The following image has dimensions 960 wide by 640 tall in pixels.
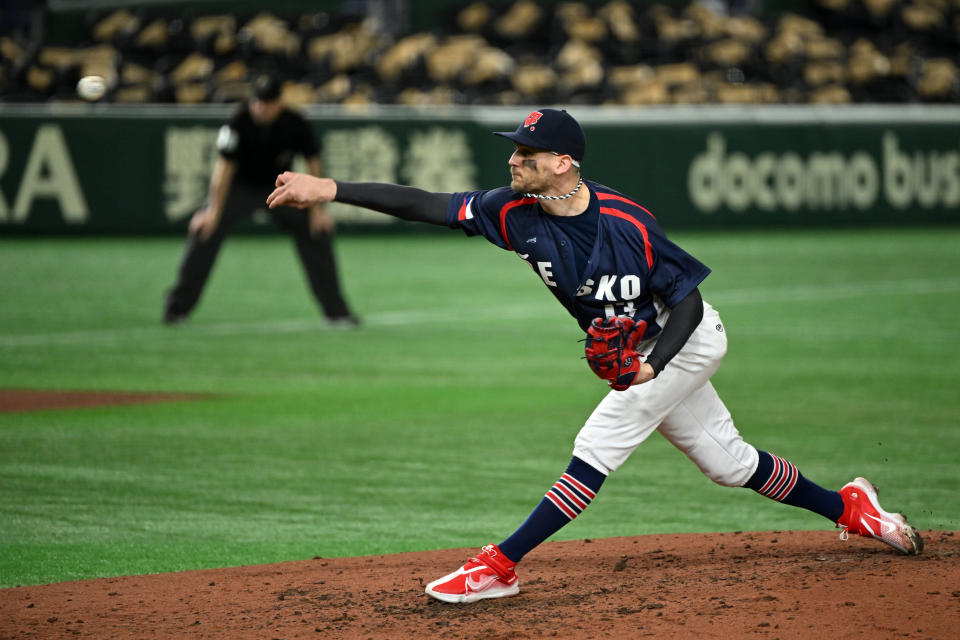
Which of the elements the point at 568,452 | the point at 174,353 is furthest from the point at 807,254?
the point at 568,452

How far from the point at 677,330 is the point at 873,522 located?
1177 mm

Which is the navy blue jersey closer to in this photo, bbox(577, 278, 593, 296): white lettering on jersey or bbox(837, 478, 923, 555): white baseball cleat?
bbox(577, 278, 593, 296): white lettering on jersey

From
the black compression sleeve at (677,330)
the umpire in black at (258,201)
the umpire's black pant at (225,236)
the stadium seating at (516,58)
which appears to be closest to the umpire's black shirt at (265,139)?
the umpire in black at (258,201)

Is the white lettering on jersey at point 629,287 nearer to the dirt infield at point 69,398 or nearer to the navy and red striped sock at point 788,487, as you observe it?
the navy and red striped sock at point 788,487

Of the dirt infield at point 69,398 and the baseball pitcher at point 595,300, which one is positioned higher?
the baseball pitcher at point 595,300

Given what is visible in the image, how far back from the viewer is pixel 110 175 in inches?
841

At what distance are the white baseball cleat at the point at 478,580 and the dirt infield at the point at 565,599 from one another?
0.15 ft

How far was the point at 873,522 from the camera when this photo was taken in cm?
546

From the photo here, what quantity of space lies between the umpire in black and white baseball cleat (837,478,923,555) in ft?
25.0

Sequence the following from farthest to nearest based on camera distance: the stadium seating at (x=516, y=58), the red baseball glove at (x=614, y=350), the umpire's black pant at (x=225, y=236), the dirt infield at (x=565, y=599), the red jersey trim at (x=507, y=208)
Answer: the stadium seating at (x=516, y=58) < the umpire's black pant at (x=225, y=236) < the red jersey trim at (x=507, y=208) < the red baseball glove at (x=614, y=350) < the dirt infield at (x=565, y=599)

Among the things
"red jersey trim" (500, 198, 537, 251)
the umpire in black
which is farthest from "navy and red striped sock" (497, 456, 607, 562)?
the umpire in black

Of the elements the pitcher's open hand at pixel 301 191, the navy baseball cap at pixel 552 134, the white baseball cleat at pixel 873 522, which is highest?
the navy baseball cap at pixel 552 134

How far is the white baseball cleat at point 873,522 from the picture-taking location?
17.8 feet

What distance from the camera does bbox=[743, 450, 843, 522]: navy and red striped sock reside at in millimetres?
5441
